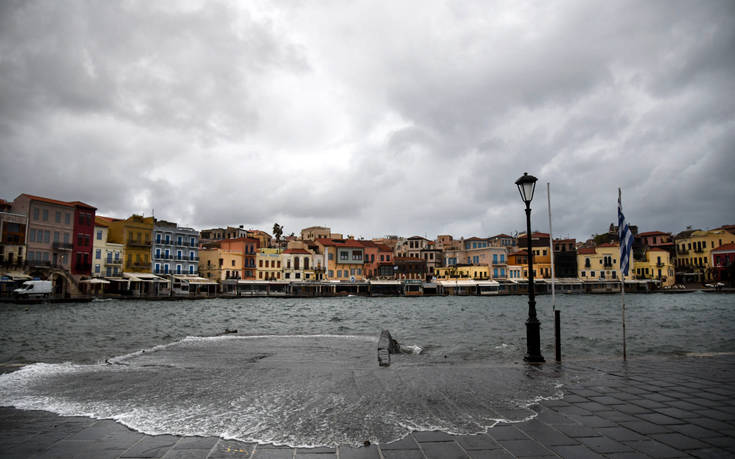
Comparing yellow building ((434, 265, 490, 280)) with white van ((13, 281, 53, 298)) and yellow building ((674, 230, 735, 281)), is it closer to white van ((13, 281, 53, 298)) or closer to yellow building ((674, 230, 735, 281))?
yellow building ((674, 230, 735, 281))

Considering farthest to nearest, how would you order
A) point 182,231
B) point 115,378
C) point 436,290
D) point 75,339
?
point 436,290 < point 182,231 < point 75,339 < point 115,378

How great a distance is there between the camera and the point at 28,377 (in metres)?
8.15

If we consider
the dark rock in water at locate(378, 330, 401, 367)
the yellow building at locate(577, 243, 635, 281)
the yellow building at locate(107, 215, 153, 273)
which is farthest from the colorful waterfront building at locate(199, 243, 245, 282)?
the yellow building at locate(577, 243, 635, 281)

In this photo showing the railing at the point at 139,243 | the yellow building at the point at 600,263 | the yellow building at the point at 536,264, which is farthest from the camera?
the yellow building at the point at 536,264

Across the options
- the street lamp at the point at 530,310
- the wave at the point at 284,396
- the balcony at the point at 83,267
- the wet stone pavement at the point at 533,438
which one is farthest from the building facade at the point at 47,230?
the street lamp at the point at 530,310

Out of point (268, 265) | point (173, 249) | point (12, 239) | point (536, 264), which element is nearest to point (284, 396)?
point (12, 239)

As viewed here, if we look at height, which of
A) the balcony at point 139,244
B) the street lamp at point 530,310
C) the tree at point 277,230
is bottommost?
the street lamp at point 530,310

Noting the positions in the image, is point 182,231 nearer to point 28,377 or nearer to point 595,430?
point 28,377

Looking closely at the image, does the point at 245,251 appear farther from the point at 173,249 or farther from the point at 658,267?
the point at 658,267

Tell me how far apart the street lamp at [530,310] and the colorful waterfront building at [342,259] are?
3183 inches

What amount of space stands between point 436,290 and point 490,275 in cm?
1295

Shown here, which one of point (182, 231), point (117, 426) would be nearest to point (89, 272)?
point (182, 231)

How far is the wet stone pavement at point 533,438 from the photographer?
4059mm

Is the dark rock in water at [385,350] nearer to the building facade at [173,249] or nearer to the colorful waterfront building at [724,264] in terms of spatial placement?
the building facade at [173,249]
